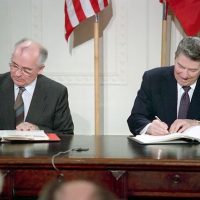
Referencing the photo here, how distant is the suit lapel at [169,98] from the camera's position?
2.46m

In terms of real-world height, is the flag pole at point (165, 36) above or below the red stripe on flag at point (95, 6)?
below

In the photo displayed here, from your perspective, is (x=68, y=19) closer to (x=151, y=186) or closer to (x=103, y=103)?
(x=103, y=103)

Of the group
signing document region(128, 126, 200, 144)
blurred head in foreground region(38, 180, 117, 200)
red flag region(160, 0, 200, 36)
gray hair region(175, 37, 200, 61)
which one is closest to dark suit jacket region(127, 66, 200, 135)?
gray hair region(175, 37, 200, 61)

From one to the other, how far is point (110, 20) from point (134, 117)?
1.47m

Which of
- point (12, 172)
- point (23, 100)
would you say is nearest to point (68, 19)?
point (23, 100)

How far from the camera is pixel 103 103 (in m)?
3.78

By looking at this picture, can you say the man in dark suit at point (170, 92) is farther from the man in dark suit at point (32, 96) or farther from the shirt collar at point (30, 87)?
the shirt collar at point (30, 87)

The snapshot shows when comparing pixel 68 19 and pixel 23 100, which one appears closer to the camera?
pixel 23 100

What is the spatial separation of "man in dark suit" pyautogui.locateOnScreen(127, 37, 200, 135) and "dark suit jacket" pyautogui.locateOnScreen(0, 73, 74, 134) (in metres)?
0.43

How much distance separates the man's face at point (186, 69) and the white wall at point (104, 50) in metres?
1.26

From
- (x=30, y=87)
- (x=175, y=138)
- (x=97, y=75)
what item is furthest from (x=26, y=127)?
(x=97, y=75)

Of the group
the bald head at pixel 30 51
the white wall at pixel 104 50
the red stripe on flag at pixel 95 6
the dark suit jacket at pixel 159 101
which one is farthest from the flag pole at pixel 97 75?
the dark suit jacket at pixel 159 101

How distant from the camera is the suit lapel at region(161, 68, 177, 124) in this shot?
96.8 inches

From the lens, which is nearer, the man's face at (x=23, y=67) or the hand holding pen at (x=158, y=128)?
the hand holding pen at (x=158, y=128)
